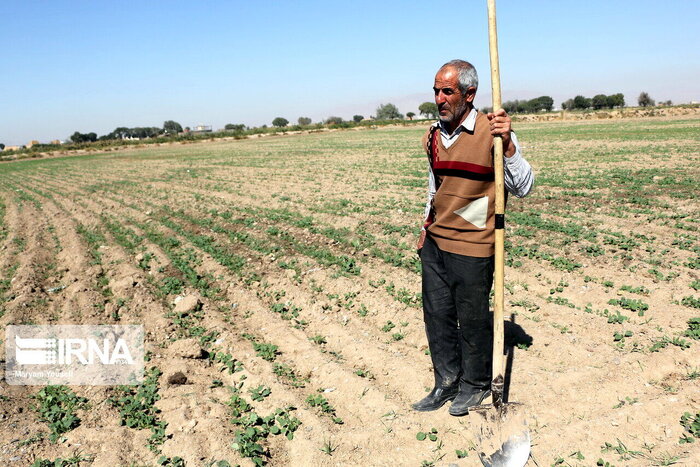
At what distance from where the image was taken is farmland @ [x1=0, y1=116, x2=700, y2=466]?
3.57 m

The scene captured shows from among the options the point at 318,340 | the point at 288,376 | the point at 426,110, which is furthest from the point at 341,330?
the point at 426,110

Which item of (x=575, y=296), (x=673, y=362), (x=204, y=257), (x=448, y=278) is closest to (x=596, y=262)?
(x=575, y=296)

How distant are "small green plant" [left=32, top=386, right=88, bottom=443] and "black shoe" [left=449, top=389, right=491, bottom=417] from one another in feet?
9.88

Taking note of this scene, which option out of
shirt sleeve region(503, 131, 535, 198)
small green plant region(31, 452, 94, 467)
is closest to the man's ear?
shirt sleeve region(503, 131, 535, 198)

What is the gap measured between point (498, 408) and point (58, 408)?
3.56 metres

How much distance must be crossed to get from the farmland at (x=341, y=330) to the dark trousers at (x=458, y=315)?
348 millimetres

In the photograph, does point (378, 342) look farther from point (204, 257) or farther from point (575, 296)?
point (204, 257)

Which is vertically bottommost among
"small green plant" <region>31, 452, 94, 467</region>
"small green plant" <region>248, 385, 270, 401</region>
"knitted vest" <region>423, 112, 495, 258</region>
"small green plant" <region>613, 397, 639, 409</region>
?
"small green plant" <region>613, 397, 639, 409</region>

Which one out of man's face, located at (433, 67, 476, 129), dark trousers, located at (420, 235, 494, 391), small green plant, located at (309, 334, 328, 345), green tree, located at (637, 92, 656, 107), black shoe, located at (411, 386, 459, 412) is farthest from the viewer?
green tree, located at (637, 92, 656, 107)

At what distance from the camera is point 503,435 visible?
3277 millimetres

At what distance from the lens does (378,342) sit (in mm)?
5109

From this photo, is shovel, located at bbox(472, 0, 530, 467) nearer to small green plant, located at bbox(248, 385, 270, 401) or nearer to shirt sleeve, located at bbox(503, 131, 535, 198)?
shirt sleeve, located at bbox(503, 131, 535, 198)

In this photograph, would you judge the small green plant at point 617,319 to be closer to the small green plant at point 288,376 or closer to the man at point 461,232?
the man at point 461,232

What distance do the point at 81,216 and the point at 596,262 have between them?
40.1ft
